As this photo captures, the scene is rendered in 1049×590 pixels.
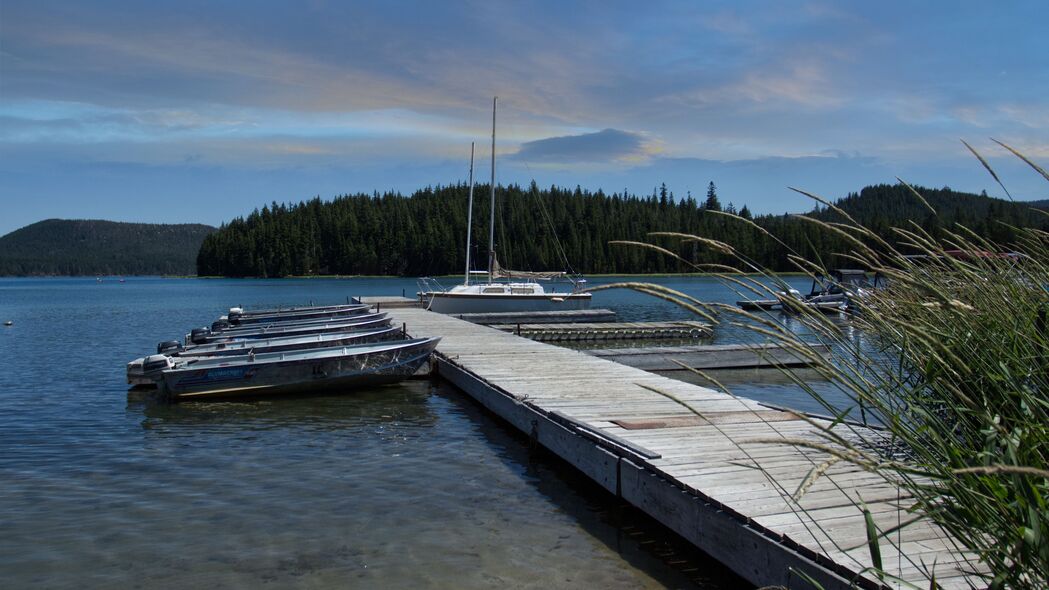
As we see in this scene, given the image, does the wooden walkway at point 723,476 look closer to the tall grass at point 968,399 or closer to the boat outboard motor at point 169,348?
the tall grass at point 968,399

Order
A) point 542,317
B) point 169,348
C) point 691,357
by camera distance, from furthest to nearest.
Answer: point 542,317 < point 169,348 < point 691,357

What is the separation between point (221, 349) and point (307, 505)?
30.3 ft

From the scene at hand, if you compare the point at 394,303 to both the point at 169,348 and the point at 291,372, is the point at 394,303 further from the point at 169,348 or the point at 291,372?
the point at 291,372

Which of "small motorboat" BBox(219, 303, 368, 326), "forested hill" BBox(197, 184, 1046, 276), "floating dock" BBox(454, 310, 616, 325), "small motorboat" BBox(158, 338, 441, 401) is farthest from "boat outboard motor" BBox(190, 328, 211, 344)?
"forested hill" BBox(197, 184, 1046, 276)

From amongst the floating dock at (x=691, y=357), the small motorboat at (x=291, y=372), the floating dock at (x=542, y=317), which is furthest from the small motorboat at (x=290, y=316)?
the floating dock at (x=691, y=357)

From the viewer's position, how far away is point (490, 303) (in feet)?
103

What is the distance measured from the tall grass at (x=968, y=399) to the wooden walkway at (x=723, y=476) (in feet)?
0.97

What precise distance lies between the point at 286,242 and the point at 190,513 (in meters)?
132

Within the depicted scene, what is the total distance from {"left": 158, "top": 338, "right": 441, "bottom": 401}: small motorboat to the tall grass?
11.2m

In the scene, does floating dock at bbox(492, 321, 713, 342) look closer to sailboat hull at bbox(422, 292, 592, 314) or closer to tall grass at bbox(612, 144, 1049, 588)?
sailboat hull at bbox(422, 292, 592, 314)

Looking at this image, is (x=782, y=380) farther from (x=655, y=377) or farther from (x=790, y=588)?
(x=790, y=588)

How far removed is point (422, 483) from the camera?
8375mm

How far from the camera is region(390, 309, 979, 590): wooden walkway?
409 centimetres

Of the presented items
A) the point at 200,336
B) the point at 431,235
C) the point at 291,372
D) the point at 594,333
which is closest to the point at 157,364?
the point at 291,372
